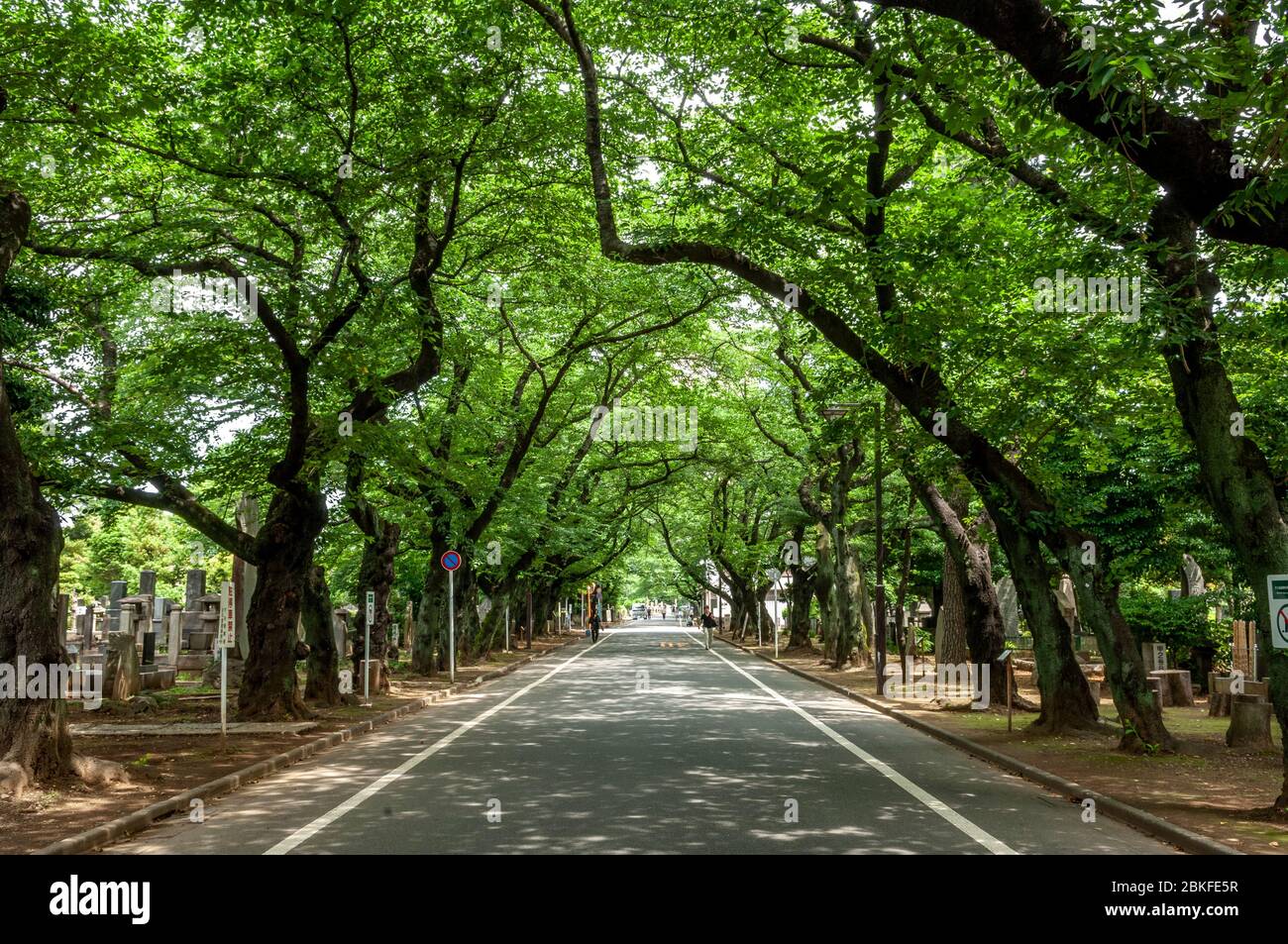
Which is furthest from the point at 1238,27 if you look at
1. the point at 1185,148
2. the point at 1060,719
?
the point at 1060,719

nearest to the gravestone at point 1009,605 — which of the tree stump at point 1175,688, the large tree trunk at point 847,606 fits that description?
the large tree trunk at point 847,606

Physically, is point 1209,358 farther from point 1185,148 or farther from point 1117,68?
point 1117,68

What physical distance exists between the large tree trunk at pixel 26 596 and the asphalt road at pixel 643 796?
1.70 m

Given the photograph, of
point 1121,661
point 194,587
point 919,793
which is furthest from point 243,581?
point 1121,661

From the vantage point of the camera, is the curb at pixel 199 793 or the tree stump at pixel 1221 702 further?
the tree stump at pixel 1221 702

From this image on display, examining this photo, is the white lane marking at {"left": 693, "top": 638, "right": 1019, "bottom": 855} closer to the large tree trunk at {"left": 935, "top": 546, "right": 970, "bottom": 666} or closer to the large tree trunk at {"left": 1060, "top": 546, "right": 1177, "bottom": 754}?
the large tree trunk at {"left": 1060, "top": 546, "right": 1177, "bottom": 754}

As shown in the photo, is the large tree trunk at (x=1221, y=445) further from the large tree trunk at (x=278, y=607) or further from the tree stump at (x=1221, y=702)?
the large tree trunk at (x=278, y=607)

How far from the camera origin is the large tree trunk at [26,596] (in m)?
9.19

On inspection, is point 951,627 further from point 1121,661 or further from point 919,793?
point 919,793

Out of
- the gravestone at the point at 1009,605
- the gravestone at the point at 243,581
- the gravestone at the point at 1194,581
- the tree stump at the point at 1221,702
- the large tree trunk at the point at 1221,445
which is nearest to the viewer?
the large tree trunk at the point at 1221,445

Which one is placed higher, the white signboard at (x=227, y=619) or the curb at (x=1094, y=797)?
the white signboard at (x=227, y=619)

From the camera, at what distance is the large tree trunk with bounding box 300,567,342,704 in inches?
699

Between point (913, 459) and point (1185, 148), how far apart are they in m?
8.35

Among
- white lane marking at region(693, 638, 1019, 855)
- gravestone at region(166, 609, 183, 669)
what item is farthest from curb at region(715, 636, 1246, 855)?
gravestone at region(166, 609, 183, 669)
